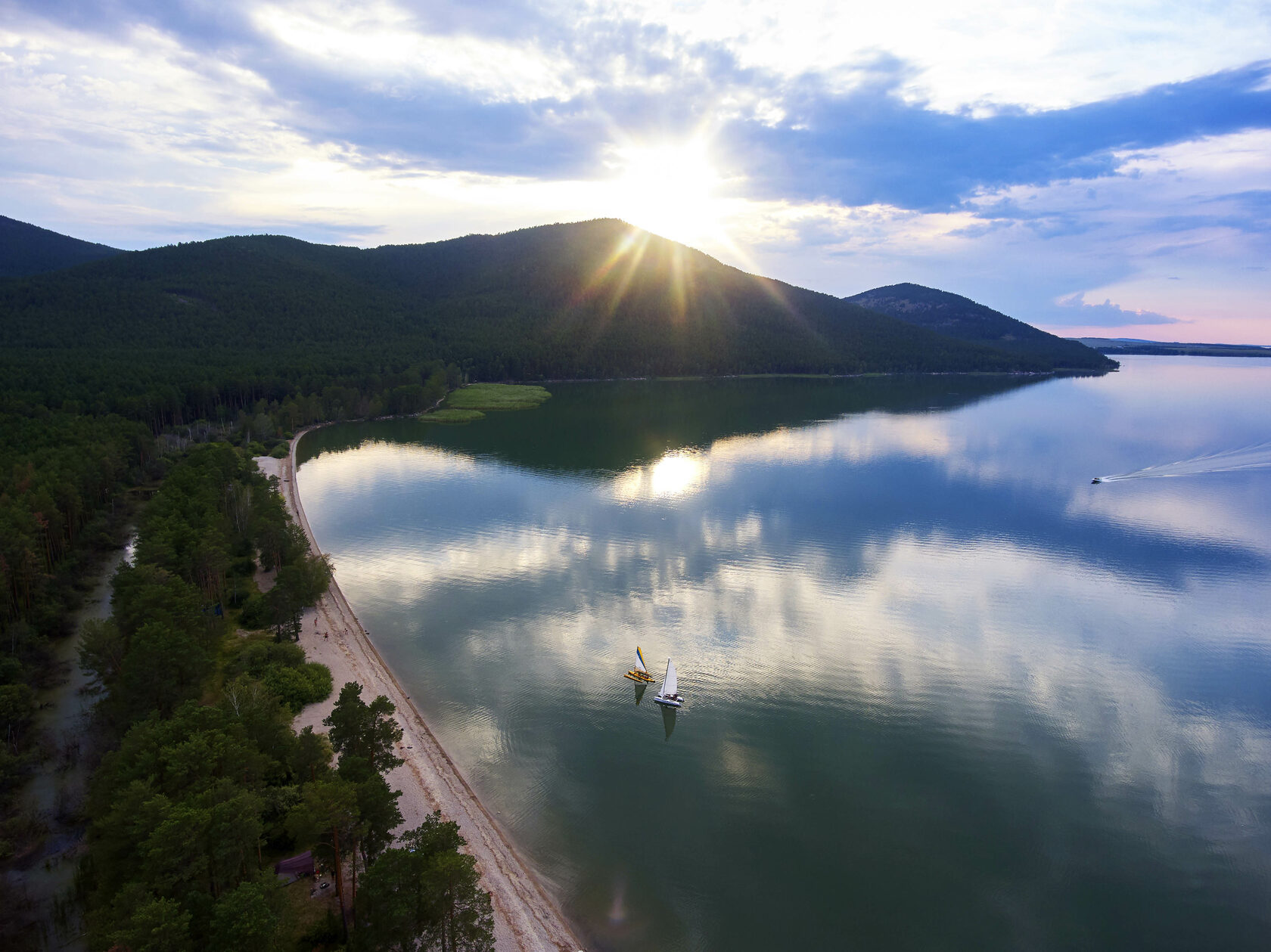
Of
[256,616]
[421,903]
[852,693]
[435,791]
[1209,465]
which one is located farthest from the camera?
[1209,465]

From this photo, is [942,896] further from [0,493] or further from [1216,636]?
[0,493]

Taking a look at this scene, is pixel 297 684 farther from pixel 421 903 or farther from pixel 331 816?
pixel 421 903

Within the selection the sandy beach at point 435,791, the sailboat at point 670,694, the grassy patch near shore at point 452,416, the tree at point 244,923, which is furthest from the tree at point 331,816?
the grassy patch near shore at point 452,416

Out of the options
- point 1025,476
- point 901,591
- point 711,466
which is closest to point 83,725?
point 901,591

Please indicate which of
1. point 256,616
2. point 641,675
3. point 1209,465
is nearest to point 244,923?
point 641,675

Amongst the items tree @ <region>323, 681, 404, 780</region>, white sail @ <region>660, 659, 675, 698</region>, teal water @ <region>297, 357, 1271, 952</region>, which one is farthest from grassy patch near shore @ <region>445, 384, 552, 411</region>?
tree @ <region>323, 681, 404, 780</region>

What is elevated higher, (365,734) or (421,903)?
(365,734)

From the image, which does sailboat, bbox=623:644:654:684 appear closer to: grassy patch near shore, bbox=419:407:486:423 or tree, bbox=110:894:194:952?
tree, bbox=110:894:194:952
